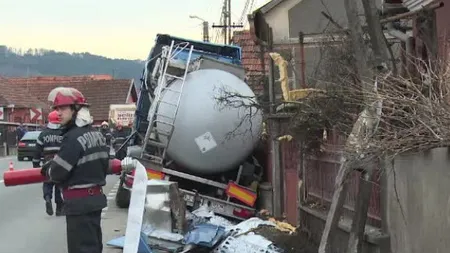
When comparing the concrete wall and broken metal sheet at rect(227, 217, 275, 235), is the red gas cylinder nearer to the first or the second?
broken metal sheet at rect(227, 217, 275, 235)

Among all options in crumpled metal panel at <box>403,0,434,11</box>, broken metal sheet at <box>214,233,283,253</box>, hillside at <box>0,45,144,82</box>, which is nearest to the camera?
broken metal sheet at <box>214,233,283,253</box>

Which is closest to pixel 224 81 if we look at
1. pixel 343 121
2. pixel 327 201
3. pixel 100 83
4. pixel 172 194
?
pixel 172 194

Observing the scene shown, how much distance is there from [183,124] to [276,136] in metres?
1.56

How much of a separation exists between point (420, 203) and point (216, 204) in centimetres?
597

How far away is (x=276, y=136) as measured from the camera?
10.4m

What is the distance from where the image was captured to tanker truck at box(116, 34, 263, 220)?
1070 cm

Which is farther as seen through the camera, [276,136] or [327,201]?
[276,136]

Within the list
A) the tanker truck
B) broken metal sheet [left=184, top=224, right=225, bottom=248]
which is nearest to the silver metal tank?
the tanker truck

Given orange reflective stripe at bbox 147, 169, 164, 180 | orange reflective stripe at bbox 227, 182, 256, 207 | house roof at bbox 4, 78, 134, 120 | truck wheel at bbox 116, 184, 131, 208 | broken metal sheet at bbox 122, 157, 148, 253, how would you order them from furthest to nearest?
house roof at bbox 4, 78, 134, 120, truck wheel at bbox 116, 184, 131, 208, orange reflective stripe at bbox 227, 182, 256, 207, orange reflective stripe at bbox 147, 169, 164, 180, broken metal sheet at bbox 122, 157, 148, 253

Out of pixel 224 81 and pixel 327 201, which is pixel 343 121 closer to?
pixel 327 201

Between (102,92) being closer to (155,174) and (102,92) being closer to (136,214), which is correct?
(155,174)

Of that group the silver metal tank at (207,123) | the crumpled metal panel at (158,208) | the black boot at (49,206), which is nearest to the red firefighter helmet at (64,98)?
the crumpled metal panel at (158,208)

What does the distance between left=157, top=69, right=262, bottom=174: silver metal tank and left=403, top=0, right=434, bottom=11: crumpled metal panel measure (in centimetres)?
290

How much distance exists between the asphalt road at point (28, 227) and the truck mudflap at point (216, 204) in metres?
2.07
